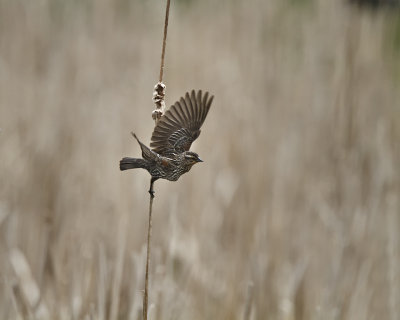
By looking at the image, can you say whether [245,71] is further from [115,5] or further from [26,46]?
[26,46]

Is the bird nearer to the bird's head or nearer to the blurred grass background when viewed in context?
the bird's head

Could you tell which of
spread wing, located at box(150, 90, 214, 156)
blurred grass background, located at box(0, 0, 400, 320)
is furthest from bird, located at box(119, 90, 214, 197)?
blurred grass background, located at box(0, 0, 400, 320)

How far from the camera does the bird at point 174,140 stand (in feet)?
1.03

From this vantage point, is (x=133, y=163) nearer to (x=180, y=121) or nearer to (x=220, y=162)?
(x=180, y=121)

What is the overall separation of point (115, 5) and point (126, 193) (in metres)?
1.13

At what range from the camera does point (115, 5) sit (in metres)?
2.16

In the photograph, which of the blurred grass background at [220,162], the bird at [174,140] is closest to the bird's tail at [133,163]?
the bird at [174,140]

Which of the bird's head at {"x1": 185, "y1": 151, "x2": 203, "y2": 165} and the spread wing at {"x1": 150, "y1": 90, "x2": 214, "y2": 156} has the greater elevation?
the spread wing at {"x1": 150, "y1": 90, "x2": 214, "y2": 156}

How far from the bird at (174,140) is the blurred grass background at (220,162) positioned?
505 mm

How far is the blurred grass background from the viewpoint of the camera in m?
1.16

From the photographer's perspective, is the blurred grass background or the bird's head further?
A: the blurred grass background

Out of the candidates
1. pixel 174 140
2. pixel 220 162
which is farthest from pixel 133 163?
pixel 220 162

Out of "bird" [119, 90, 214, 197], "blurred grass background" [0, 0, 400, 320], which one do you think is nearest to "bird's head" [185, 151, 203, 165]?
"bird" [119, 90, 214, 197]

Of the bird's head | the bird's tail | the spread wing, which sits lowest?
the bird's tail
